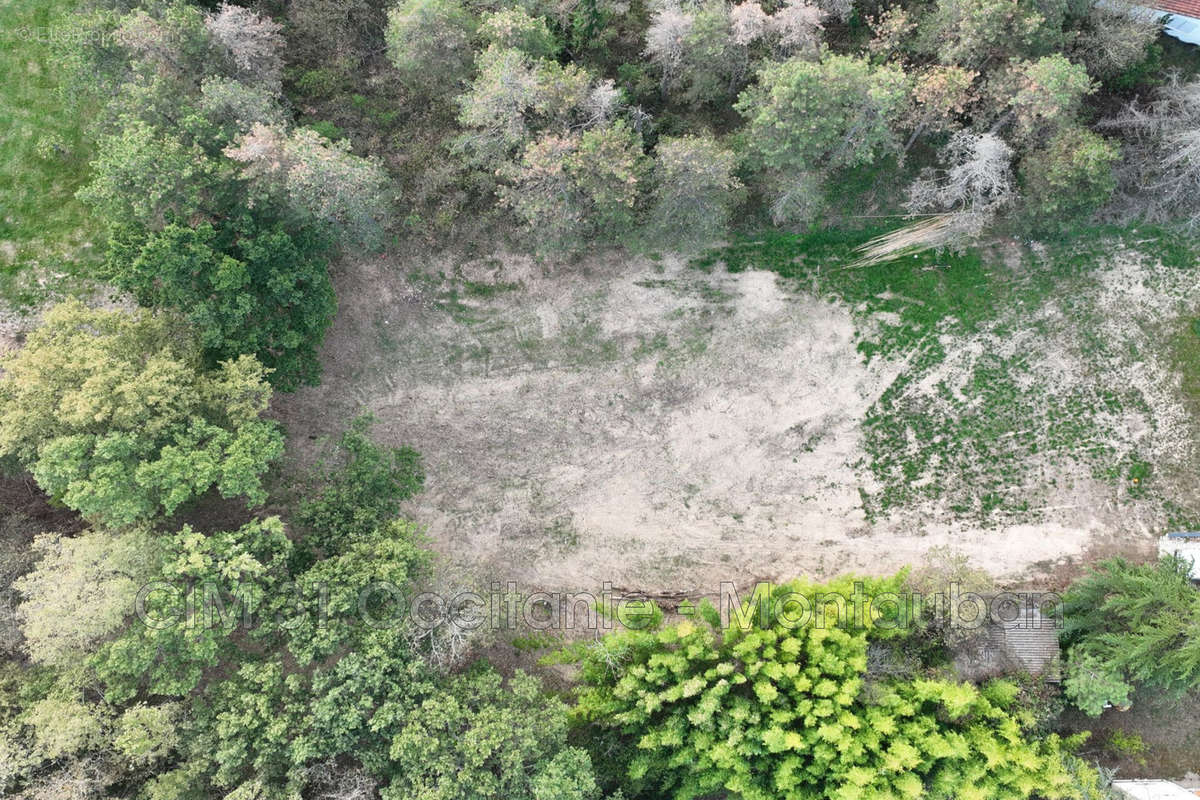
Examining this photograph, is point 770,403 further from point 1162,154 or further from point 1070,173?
point 1162,154

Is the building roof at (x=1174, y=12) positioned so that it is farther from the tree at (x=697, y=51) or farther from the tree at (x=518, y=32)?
the tree at (x=518, y=32)

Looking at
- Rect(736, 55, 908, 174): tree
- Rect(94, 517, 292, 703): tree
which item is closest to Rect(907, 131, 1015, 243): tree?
Rect(736, 55, 908, 174): tree

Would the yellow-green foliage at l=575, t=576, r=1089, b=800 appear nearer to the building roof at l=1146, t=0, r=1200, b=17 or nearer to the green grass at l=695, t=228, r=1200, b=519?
the green grass at l=695, t=228, r=1200, b=519

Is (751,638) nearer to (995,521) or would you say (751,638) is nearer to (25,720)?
(995,521)

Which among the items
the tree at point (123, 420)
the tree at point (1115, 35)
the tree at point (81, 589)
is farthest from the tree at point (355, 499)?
the tree at point (1115, 35)

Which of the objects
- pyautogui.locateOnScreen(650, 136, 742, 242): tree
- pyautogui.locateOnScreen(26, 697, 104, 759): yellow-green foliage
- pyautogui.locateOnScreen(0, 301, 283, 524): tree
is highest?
pyautogui.locateOnScreen(650, 136, 742, 242): tree

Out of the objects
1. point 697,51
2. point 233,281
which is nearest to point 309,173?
point 233,281
